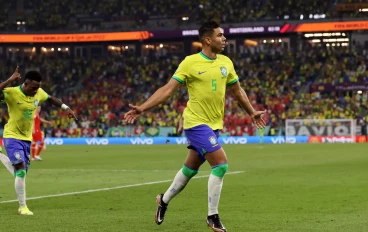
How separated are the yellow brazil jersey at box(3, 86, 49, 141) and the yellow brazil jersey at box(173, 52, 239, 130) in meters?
4.12

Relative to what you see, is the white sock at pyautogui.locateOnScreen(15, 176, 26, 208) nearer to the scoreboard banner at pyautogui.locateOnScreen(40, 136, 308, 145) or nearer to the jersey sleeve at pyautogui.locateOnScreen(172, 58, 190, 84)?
the jersey sleeve at pyautogui.locateOnScreen(172, 58, 190, 84)

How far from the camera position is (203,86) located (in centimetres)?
1012

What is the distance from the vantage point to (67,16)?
3027 inches

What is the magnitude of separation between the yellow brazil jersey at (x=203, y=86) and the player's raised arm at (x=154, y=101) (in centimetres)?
22

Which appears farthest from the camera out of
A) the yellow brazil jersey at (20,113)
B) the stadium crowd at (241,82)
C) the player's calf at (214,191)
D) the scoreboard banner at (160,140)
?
the stadium crowd at (241,82)

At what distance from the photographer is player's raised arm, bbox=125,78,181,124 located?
9.05 meters

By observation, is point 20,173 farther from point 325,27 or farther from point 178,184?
point 325,27

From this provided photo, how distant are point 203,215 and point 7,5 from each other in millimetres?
71493

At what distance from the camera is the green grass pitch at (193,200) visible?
10.8m

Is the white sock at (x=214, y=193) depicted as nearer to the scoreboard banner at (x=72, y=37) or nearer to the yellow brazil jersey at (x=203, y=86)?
the yellow brazil jersey at (x=203, y=86)

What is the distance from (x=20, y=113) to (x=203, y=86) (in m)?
4.49

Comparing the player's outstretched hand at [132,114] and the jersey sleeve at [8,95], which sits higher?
the jersey sleeve at [8,95]

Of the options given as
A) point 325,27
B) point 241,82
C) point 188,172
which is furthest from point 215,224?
point 325,27

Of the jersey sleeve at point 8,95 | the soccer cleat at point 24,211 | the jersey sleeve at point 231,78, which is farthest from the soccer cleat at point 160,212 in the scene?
the jersey sleeve at point 8,95
